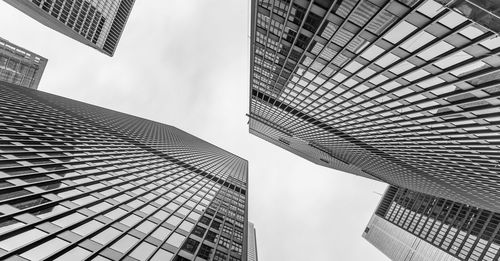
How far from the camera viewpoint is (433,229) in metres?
154

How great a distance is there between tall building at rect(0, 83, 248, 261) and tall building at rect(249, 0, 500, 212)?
69.0 feet

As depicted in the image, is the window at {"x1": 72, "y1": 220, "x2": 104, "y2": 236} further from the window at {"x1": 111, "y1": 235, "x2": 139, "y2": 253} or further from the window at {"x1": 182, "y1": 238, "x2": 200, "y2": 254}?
the window at {"x1": 182, "y1": 238, "x2": 200, "y2": 254}

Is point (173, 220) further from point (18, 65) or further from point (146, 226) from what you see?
point (18, 65)

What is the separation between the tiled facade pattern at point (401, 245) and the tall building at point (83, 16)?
19377 centimetres

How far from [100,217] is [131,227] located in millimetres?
2398

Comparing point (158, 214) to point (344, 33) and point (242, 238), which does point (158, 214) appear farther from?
point (344, 33)

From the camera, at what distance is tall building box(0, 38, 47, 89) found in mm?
165625

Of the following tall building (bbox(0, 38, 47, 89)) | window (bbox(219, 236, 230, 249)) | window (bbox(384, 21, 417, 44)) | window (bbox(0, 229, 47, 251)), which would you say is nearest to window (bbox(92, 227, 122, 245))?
window (bbox(0, 229, 47, 251))

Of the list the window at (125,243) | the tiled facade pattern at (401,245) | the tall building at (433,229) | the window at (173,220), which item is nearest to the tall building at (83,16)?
the window at (173,220)

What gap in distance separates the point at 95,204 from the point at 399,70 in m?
27.7

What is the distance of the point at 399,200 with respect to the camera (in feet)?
611

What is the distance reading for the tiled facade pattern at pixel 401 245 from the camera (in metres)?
145

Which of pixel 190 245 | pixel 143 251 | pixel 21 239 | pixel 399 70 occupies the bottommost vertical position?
pixel 190 245

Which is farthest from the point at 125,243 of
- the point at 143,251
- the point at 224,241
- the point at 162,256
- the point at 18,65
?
the point at 18,65
